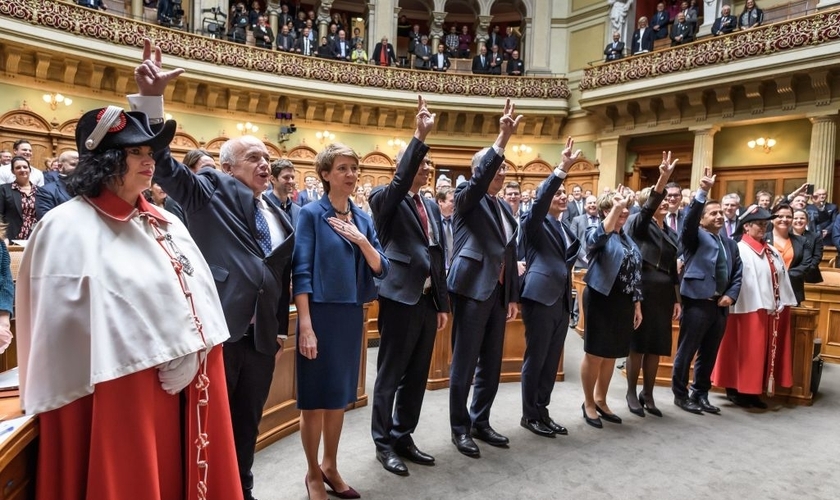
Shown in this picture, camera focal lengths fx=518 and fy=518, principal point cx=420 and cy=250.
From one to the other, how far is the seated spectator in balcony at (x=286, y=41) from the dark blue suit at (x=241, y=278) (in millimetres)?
12078

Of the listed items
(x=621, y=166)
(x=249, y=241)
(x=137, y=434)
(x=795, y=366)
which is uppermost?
(x=621, y=166)

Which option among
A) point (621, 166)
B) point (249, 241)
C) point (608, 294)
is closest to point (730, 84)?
point (621, 166)

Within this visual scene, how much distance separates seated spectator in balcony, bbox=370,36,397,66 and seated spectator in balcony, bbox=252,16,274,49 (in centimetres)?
262

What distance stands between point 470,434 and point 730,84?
1039 centimetres

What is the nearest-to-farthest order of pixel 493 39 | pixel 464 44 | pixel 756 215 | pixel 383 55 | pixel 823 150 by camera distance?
pixel 756 215, pixel 823 150, pixel 383 55, pixel 493 39, pixel 464 44

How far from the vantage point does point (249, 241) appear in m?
1.92

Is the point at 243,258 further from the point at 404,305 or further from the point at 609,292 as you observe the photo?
the point at 609,292

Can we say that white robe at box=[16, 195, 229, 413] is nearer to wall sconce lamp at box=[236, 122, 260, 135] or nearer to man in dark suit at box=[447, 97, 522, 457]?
man in dark suit at box=[447, 97, 522, 457]

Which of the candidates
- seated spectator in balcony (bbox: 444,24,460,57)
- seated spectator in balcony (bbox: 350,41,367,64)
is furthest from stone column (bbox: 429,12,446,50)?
seated spectator in balcony (bbox: 350,41,367,64)

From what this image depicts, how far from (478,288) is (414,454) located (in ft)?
3.11

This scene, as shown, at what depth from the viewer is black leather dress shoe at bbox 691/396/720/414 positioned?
12.3 ft

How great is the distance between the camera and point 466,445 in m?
2.89

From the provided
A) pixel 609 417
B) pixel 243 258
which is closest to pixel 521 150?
pixel 609 417

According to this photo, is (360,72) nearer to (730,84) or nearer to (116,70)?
(116,70)
